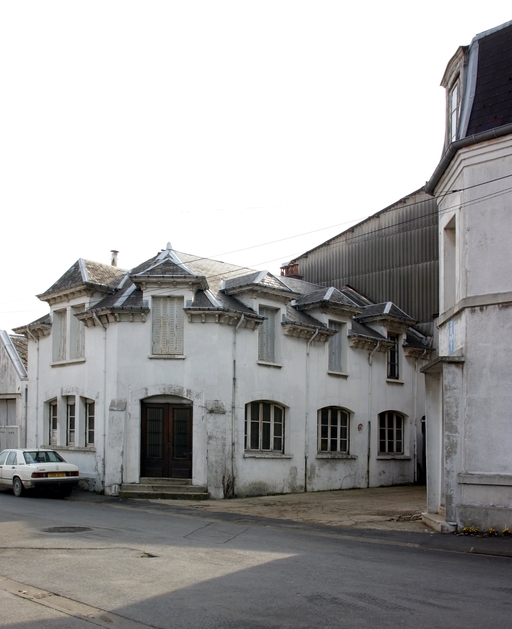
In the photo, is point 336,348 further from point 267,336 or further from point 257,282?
point 257,282

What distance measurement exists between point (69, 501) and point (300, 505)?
249 inches

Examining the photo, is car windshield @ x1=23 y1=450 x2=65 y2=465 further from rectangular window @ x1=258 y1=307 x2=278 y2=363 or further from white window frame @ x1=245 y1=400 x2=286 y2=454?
rectangular window @ x1=258 y1=307 x2=278 y2=363

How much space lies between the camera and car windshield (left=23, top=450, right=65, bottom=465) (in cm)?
2078

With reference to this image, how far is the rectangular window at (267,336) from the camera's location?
22891mm

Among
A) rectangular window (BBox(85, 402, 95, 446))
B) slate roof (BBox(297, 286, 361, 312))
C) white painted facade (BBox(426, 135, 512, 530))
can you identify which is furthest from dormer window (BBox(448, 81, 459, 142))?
rectangular window (BBox(85, 402, 95, 446))

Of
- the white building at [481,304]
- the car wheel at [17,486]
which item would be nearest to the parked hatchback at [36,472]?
the car wheel at [17,486]

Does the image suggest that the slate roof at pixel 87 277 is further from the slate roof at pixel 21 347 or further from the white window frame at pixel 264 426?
the white window frame at pixel 264 426

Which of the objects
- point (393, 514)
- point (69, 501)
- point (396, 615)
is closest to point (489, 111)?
point (393, 514)

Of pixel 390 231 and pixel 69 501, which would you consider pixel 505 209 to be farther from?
pixel 390 231

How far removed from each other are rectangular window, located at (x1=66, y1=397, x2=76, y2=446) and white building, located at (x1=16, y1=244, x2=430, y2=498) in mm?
65

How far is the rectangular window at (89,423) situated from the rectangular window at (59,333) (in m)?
2.43

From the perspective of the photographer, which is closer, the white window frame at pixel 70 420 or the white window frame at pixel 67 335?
the white window frame at pixel 67 335

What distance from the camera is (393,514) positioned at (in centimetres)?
1700

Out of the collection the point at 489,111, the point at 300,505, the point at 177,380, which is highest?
the point at 489,111
